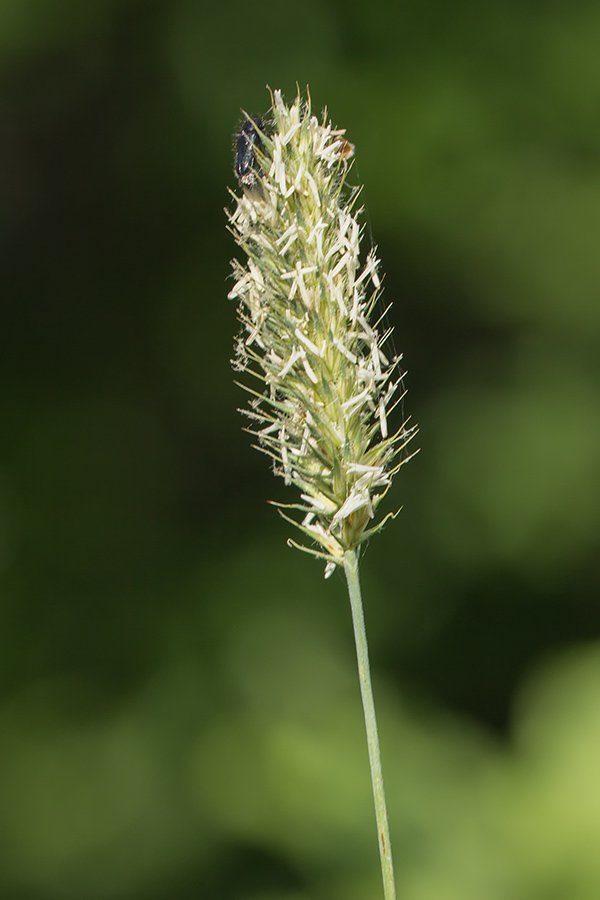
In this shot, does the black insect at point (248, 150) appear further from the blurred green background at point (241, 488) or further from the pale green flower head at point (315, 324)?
the blurred green background at point (241, 488)

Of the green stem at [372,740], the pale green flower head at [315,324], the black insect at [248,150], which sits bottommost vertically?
the green stem at [372,740]

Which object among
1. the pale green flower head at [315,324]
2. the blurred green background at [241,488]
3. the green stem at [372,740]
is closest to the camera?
the green stem at [372,740]

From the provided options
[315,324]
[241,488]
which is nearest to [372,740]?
[315,324]

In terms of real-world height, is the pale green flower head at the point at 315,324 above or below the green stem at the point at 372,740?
above

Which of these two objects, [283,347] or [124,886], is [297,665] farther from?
[283,347]

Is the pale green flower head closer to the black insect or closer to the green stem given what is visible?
the black insect

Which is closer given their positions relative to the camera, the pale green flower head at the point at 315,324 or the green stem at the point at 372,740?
the green stem at the point at 372,740

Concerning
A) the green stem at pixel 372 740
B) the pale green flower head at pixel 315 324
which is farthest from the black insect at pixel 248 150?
the green stem at pixel 372 740

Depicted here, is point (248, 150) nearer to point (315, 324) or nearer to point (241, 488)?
point (315, 324)
